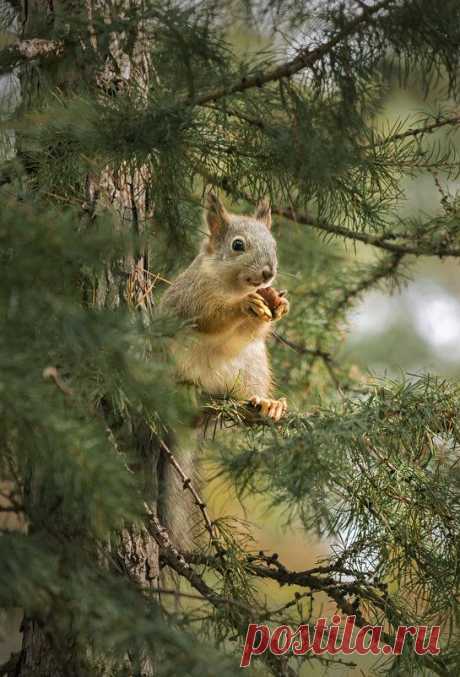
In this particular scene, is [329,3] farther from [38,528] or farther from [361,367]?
[361,367]

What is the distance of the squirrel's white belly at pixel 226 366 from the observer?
7.57 ft

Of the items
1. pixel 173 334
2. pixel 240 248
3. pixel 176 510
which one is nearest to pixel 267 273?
pixel 240 248

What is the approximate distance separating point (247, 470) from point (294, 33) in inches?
31.1

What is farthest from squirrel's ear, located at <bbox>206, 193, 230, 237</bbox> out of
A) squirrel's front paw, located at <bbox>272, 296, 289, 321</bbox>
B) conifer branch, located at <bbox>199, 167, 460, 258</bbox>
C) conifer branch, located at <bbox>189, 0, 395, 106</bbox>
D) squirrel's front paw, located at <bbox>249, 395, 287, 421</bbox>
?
conifer branch, located at <bbox>189, 0, 395, 106</bbox>

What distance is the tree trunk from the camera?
5.20 feet

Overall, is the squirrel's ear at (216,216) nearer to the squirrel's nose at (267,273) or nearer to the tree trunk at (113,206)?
the squirrel's nose at (267,273)

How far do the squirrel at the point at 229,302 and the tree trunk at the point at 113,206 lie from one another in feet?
1.38

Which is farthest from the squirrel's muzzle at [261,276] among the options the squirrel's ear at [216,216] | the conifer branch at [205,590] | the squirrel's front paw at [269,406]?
the conifer branch at [205,590]

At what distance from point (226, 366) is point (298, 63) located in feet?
3.99

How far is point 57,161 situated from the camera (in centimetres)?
154

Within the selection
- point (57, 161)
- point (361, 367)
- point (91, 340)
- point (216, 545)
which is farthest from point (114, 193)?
point (361, 367)

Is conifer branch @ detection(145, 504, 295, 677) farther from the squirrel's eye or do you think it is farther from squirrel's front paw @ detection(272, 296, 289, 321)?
the squirrel's eye

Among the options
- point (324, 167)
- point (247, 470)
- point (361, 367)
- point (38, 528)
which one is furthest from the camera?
point (361, 367)

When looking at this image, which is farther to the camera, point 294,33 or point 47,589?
point 294,33
